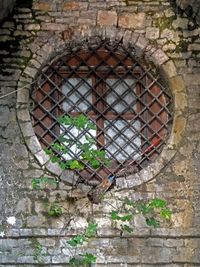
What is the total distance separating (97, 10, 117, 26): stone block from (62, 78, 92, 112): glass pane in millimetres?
634

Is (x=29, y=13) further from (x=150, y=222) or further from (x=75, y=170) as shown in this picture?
(x=150, y=222)

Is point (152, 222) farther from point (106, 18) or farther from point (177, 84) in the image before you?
point (106, 18)

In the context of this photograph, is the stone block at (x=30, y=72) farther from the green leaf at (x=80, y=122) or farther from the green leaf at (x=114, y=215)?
the green leaf at (x=114, y=215)

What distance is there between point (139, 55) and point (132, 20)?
1.27 feet

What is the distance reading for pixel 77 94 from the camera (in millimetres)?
7012

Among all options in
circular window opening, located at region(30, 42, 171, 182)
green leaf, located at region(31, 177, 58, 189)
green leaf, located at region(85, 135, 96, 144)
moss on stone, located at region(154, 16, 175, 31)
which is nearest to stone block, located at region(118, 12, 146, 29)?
moss on stone, located at region(154, 16, 175, 31)

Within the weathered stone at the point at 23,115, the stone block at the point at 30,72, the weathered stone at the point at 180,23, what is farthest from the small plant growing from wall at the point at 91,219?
the weathered stone at the point at 180,23

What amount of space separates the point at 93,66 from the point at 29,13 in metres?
0.88

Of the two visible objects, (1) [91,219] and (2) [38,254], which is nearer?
(2) [38,254]

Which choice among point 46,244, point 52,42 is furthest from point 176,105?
point 46,244

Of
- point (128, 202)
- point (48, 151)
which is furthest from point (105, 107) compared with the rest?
point (128, 202)

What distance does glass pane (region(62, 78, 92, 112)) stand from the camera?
6.98 metres

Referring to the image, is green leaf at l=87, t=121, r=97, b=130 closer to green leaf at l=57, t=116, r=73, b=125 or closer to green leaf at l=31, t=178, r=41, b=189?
green leaf at l=57, t=116, r=73, b=125

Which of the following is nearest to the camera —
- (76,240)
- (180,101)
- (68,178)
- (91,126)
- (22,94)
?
(76,240)
